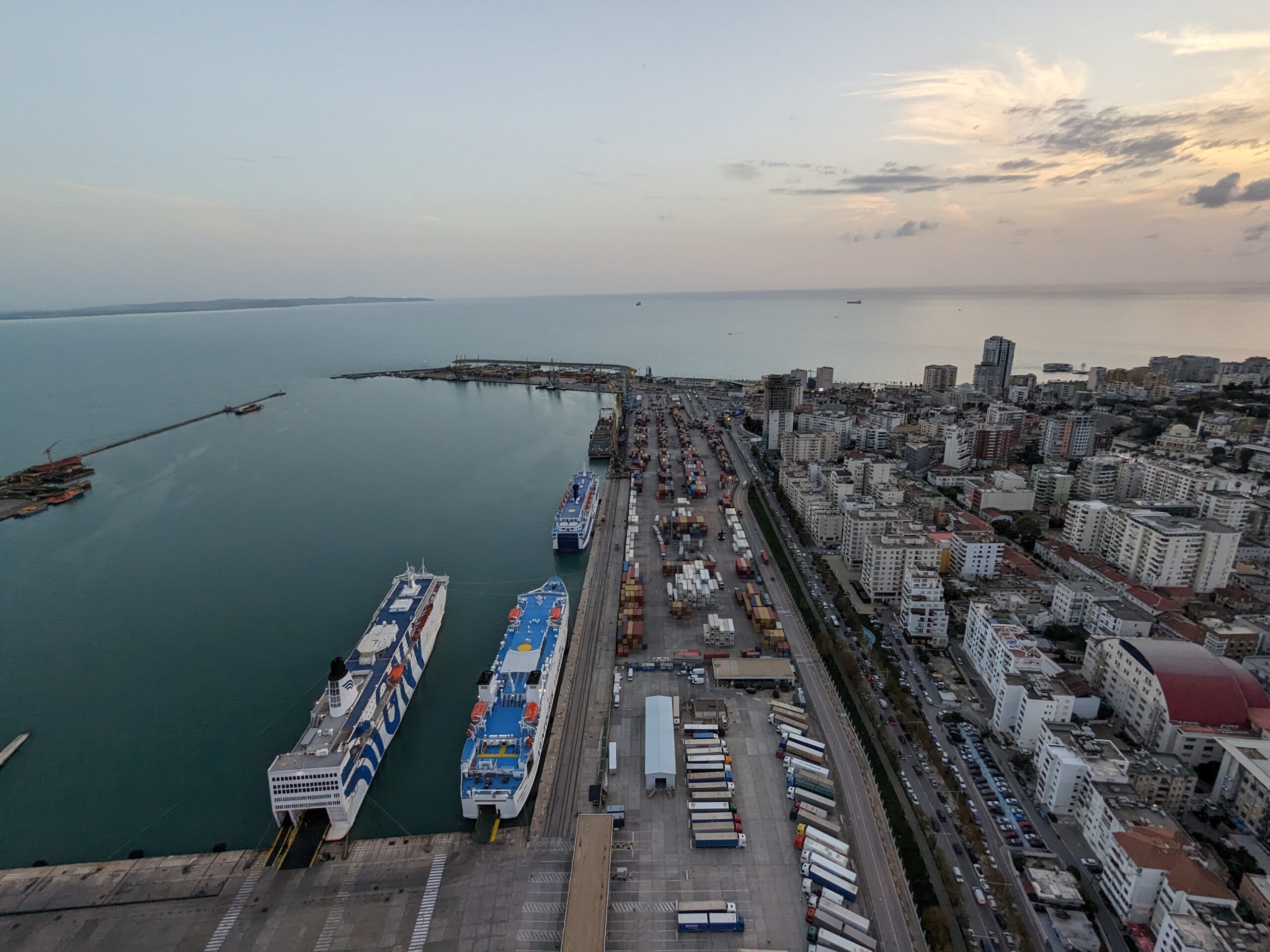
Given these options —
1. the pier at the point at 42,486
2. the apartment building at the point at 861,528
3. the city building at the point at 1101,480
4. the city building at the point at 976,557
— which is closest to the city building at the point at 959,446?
the city building at the point at 1101,480

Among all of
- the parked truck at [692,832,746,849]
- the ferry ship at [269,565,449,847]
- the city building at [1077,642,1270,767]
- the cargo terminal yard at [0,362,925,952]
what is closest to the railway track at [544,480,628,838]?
the cargo terminal yard at [0,362,925,952]

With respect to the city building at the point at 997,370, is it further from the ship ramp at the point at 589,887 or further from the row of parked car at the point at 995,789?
the ship ramp at the point at 589,887

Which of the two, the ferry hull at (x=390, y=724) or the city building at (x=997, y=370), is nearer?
the ferry hull at (x=390, y=724)

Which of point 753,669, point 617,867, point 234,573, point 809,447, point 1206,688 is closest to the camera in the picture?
point 617,867

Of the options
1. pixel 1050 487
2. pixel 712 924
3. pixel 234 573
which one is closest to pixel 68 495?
pixel 234 573

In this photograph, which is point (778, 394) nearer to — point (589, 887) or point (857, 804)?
point (857, 804)

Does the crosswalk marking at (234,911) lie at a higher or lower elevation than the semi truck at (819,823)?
lower
